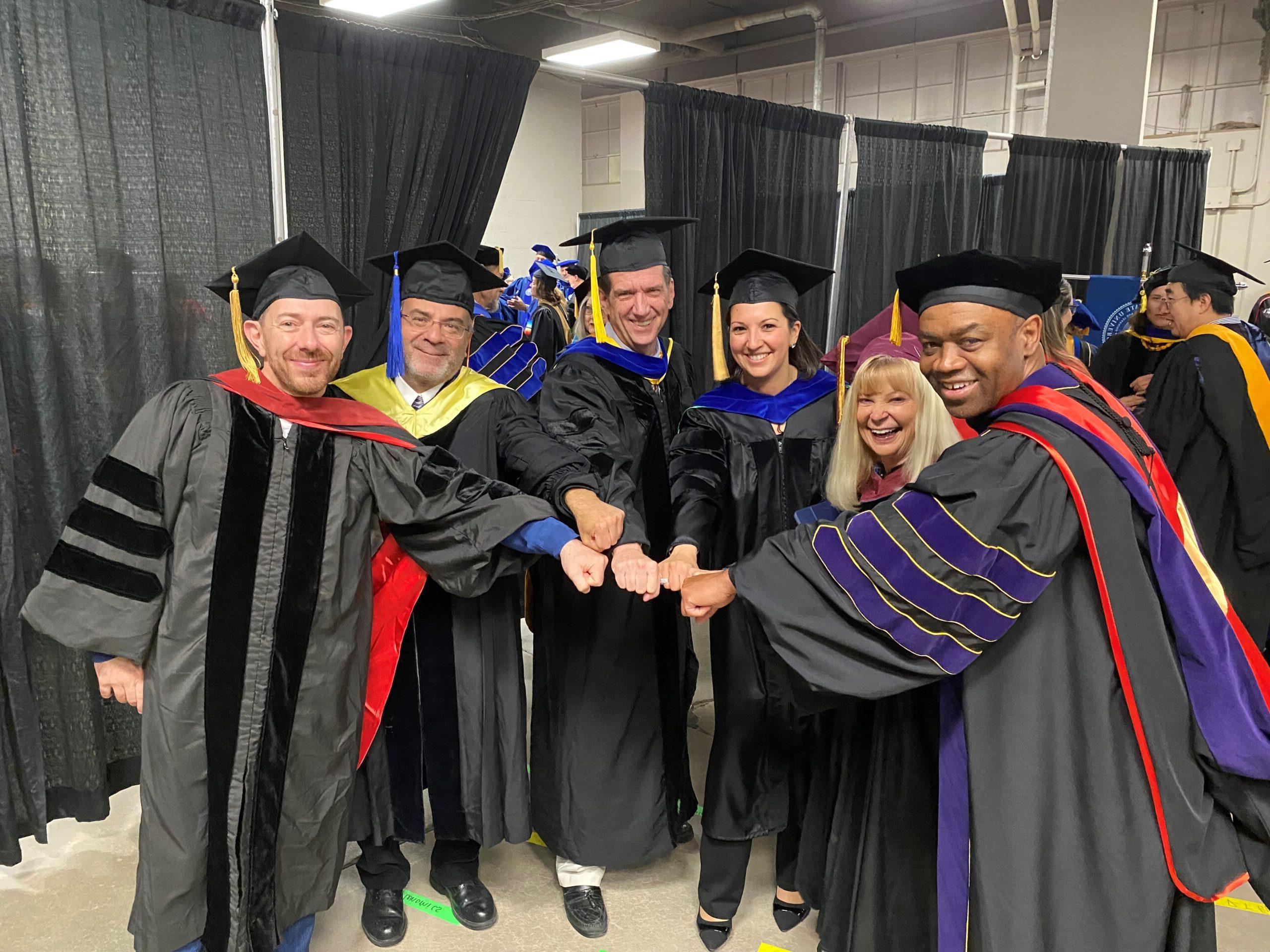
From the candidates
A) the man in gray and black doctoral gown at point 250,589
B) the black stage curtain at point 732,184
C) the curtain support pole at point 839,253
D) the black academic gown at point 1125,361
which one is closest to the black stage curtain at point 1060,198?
the black academic gown at point 1125,361

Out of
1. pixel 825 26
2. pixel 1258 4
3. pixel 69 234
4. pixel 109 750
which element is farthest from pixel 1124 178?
pixel 109 750

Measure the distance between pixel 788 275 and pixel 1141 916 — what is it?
5.62ft

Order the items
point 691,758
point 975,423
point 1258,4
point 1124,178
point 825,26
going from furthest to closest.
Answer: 1. point 825,26
2. point 1258,4
3. point 1124,178
4. point 691,758
5. point 975,423

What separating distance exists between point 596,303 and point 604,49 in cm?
680

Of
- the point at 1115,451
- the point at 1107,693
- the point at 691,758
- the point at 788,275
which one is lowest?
the point at 691,758

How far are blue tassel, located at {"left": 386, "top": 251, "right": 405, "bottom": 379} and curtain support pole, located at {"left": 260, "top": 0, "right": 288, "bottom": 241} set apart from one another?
594 millimetres

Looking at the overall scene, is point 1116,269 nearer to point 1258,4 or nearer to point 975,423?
point 1258,4

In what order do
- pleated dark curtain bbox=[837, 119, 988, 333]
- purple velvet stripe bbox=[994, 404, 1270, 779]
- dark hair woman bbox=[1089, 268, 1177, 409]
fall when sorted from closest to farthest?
purple velvet stripe bbox=[994, 404, 1270, 779] → dark hair woman bbox=[1089, 268, 1177, 409] → pleated dark curtain bbox=[837, 119, 988, 333]

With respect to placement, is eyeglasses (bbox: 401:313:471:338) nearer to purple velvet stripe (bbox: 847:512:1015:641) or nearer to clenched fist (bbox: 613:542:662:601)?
clenched fist (bbox: 613:542:662:601)

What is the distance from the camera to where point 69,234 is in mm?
2486

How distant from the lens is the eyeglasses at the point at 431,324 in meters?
2.43

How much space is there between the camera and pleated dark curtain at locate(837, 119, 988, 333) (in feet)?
16.1

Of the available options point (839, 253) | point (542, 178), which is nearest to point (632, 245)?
point (839, 253)

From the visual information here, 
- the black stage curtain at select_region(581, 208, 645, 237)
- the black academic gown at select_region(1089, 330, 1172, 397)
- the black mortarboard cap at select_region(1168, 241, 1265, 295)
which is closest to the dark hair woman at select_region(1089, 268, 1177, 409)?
the black academic gown at select_region(1089, 330, 1172, 397)
